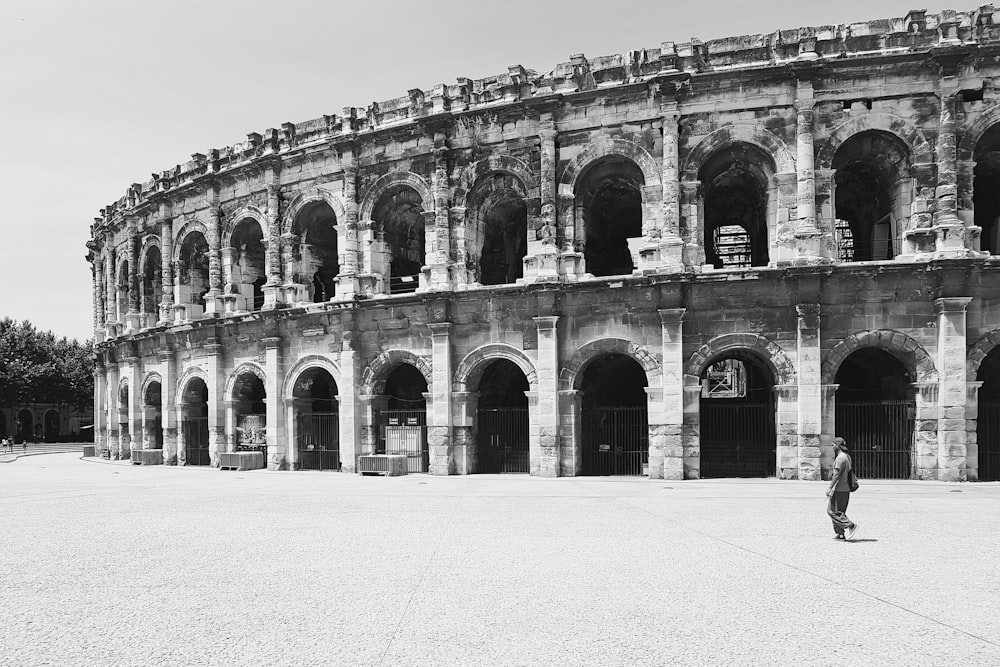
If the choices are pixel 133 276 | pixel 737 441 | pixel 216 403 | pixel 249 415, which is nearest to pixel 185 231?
pixel 133 276

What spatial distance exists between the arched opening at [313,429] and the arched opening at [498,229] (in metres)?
5.98

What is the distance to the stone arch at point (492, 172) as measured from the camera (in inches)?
748

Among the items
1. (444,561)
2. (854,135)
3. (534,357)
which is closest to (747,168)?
(854,135)

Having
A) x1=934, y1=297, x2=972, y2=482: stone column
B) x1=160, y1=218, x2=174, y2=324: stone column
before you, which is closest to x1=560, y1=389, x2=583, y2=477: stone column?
x1=934, y1=297, x2=972, y2=482: stone column

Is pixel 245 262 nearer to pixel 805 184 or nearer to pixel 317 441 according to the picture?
pixel 317 441

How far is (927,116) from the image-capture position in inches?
656

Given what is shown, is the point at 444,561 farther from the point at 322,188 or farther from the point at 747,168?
the point at 322,188

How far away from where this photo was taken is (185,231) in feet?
83.3

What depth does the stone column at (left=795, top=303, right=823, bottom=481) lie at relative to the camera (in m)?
16.5

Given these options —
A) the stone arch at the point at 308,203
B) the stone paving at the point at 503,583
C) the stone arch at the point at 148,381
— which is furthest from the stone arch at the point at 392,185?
the stone arch at the point at 148,381

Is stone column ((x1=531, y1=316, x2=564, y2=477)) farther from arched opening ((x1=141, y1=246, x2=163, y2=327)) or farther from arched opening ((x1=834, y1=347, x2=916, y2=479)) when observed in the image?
arched opening ((x1=141, y1=246, x2=163, y2=327))

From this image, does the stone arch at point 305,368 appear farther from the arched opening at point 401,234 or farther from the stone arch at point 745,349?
the stone arch at point 745,349

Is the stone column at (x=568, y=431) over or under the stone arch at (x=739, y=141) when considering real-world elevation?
under

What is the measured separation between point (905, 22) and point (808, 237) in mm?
5448
